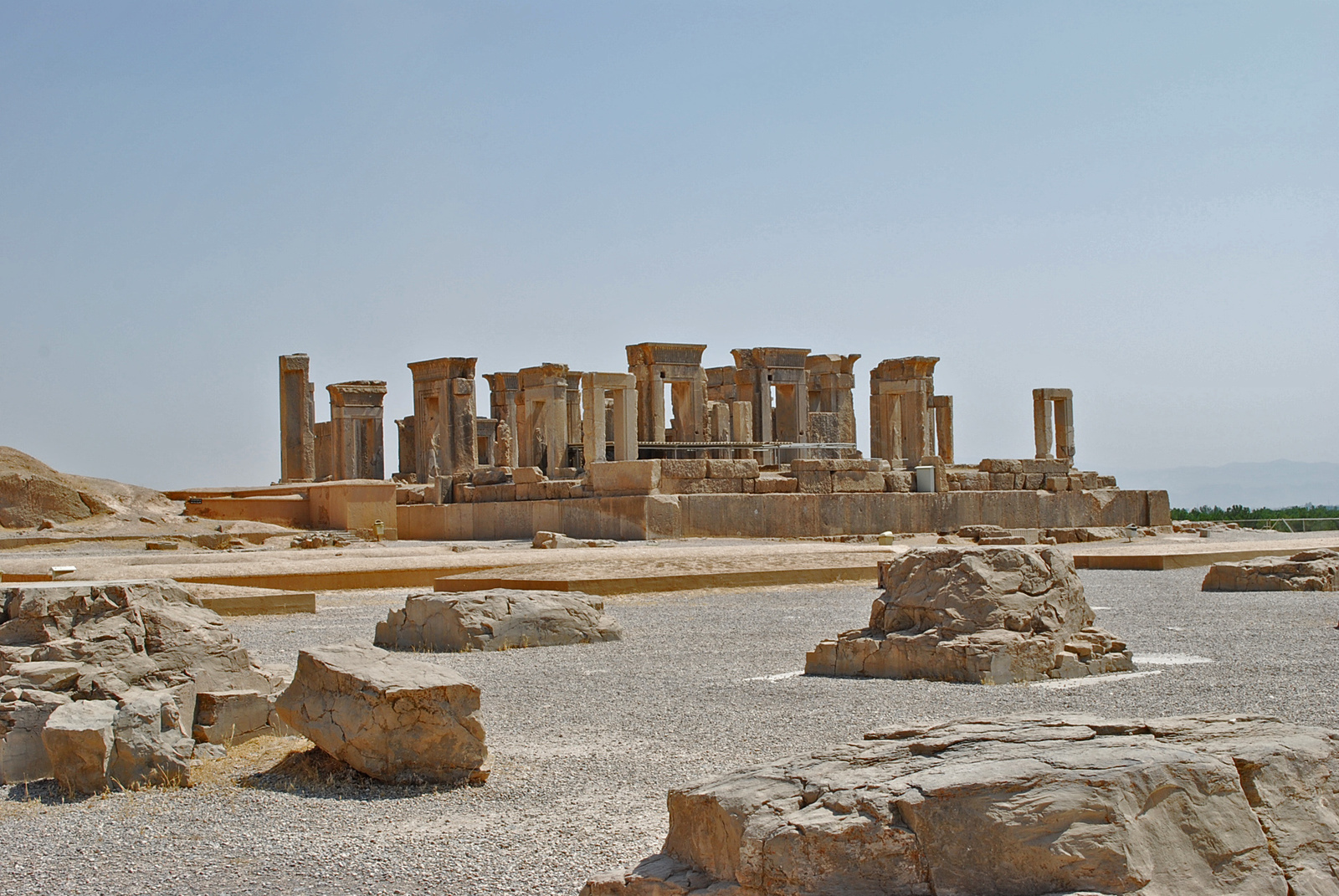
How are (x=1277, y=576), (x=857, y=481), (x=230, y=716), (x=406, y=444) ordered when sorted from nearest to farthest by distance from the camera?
(x=230, y=716) < (x=1277, y=576) < (x=857, y=481) < (x=406, y=444)

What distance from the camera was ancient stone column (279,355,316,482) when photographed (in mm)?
32000

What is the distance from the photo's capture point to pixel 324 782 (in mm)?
4855

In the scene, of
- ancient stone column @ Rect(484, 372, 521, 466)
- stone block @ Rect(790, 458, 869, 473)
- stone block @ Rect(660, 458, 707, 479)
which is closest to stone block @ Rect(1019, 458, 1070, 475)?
stone block @ Rect(790, 458, 869, 473)

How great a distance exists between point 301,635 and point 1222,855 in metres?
7.94

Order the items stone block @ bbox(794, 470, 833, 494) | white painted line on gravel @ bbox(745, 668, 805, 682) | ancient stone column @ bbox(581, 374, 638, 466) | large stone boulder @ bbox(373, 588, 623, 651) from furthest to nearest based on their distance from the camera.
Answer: ancient stone column @ bbox(581, 374, 638, 466) < stone block @ bbox(794, 470, 833, 494) < large stone boulder @ bbox(373, 588, 623, 651) < white painted line on gravel @ bbox(745, 668, 805, 682)

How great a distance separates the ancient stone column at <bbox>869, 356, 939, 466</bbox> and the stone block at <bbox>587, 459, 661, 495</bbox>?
434 inches

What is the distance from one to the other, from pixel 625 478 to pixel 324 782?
51.9ft

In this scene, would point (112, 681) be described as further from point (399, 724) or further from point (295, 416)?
point (295, 416)

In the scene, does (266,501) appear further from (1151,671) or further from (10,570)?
(1151,671)

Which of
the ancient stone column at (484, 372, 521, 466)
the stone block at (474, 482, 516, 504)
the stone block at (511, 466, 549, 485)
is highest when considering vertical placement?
the ancient stone column at (484, 372, 521, 466)

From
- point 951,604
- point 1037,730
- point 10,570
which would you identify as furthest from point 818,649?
point 10,570

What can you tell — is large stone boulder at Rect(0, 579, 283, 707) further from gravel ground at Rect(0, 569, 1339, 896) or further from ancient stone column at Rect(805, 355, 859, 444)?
ancient stone column at Rect(805, 355, 859, 444)

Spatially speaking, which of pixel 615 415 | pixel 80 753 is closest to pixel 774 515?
pixel 615 415

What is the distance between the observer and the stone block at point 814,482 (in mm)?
21547
